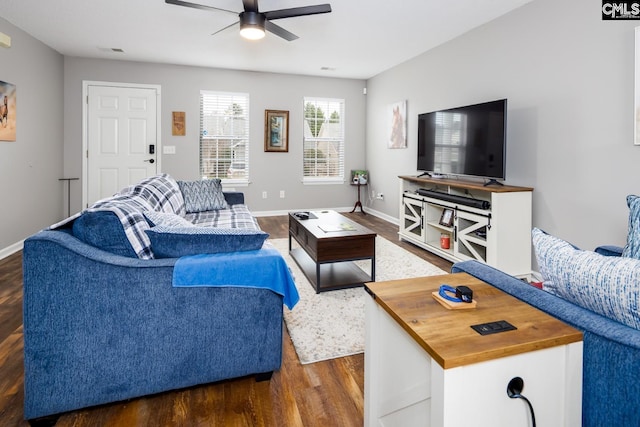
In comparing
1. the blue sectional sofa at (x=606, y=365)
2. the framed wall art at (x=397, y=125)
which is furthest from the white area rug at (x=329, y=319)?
the framed wall art at (x=397, y=125)

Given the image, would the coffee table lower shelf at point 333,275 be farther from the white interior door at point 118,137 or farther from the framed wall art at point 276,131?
the white interior door at point 118,137

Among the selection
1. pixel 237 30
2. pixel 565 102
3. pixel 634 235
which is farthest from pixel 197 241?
pixel 237 30

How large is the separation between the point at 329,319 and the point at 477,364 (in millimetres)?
1692

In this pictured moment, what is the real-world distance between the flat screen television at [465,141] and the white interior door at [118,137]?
4076 mm

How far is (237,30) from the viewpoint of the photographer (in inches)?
169

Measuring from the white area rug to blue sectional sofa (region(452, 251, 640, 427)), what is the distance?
79 centimetres

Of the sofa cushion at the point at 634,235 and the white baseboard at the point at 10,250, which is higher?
the sofa cushion at the point at 634,235

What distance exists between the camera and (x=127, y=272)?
1517mm

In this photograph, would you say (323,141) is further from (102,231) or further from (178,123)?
(102,231)

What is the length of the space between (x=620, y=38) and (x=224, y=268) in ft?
10.2

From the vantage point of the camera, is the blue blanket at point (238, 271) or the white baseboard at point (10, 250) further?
the white baseboard at point (10, 250)

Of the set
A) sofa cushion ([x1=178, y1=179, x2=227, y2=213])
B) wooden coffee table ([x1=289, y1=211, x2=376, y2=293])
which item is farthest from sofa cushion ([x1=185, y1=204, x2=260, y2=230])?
wooden coffee table ([x1=289, y1=211, x2=376, y2=293])

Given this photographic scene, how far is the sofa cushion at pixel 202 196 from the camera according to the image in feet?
13.3

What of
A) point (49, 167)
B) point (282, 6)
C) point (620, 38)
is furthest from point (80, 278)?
point (49, 167)
